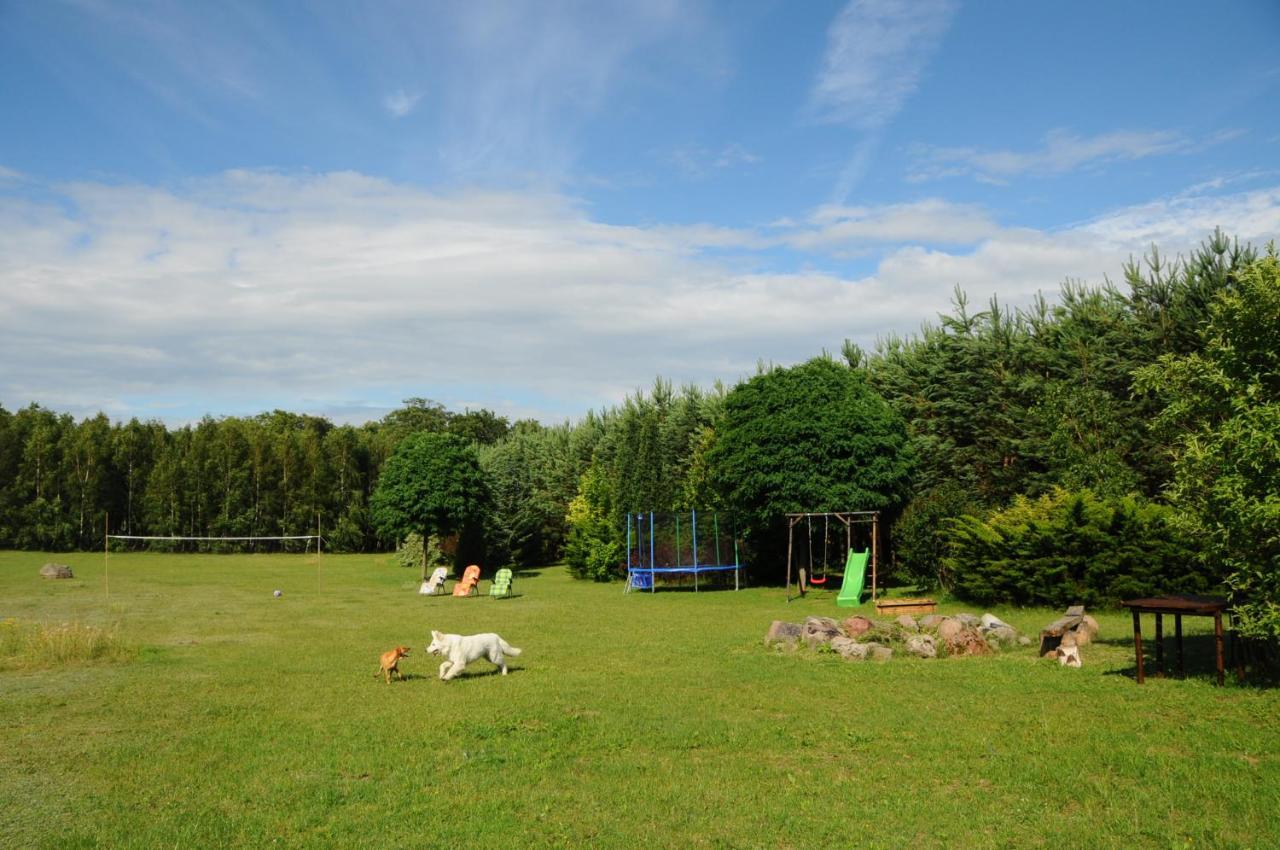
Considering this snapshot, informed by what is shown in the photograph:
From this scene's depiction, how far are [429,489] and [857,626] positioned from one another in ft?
64.0

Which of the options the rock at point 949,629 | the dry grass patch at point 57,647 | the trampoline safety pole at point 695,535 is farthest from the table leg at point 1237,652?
the trampoline safety pole at point 695,535

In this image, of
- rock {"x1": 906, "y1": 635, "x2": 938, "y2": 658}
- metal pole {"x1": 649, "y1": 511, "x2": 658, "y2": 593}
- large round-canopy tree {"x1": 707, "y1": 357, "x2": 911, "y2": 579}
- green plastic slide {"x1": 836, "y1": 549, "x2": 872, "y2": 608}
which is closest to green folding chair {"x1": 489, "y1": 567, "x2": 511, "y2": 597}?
metal pole {"x1": 649, "y1": 511, "x2": 658, "y2": 593}

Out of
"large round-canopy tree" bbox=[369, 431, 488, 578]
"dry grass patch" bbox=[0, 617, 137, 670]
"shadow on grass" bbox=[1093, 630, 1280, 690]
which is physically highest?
"large round-canopy tree" bbox=[369, 431, 488, 578]

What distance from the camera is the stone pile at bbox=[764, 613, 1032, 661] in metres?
12.6

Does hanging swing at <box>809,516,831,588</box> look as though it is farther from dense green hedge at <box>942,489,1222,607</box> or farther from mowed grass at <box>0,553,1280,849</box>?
mowed grass at <box>0,553,1280,849</box>

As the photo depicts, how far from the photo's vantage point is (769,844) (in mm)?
5719

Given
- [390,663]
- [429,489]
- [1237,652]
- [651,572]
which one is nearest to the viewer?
[1237,652]

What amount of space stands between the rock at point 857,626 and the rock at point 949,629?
3.58 feet

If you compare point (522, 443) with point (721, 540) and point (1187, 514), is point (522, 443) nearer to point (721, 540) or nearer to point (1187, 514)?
point (721, 540)

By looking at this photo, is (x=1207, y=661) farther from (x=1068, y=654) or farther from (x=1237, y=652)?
(x=1068, y=654)

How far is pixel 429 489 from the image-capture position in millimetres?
30578

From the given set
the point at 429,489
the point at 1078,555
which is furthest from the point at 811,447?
the point at 429,489

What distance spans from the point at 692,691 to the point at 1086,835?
5.34 metres

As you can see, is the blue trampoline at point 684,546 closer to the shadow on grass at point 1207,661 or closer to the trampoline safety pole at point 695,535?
the trampoline safety pole at point 695,535
